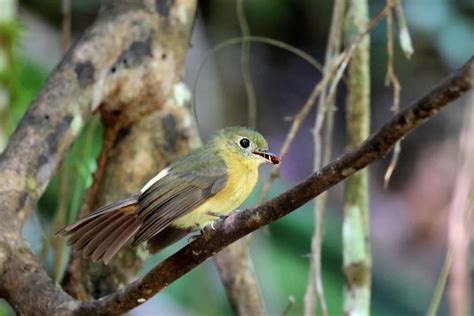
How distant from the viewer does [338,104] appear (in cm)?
684

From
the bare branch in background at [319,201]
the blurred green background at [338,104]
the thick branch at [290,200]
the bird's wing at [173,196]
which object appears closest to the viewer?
the thick branch at [290,200]

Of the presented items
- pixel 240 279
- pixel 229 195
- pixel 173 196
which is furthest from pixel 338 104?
pixel 173 196

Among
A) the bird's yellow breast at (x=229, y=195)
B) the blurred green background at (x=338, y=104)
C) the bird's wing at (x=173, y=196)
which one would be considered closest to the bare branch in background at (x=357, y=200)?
the bird's yellow breast at (x=229, y=195)

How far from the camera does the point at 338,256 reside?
5.15m

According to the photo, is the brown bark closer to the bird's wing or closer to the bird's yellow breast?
the bird's yellow breast

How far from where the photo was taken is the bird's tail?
3.01 metres

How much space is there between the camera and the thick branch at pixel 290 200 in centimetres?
184

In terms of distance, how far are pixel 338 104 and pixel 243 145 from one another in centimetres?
356

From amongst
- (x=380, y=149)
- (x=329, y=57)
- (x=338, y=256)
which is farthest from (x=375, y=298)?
(x=380, y=149)

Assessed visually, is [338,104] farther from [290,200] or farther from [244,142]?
[290,200]

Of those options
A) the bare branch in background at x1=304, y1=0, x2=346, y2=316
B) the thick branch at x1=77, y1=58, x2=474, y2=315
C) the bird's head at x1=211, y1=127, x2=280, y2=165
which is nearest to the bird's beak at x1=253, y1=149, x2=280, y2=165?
the bird's head at x1=211, y1=127, x2=280, y2=165

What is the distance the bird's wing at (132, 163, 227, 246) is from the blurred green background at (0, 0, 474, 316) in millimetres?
1992

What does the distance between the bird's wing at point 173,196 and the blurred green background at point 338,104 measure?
6.54ft

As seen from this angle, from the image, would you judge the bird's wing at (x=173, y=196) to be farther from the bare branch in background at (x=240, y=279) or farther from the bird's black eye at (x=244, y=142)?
the bare branch in background at (x=240, y=279)
